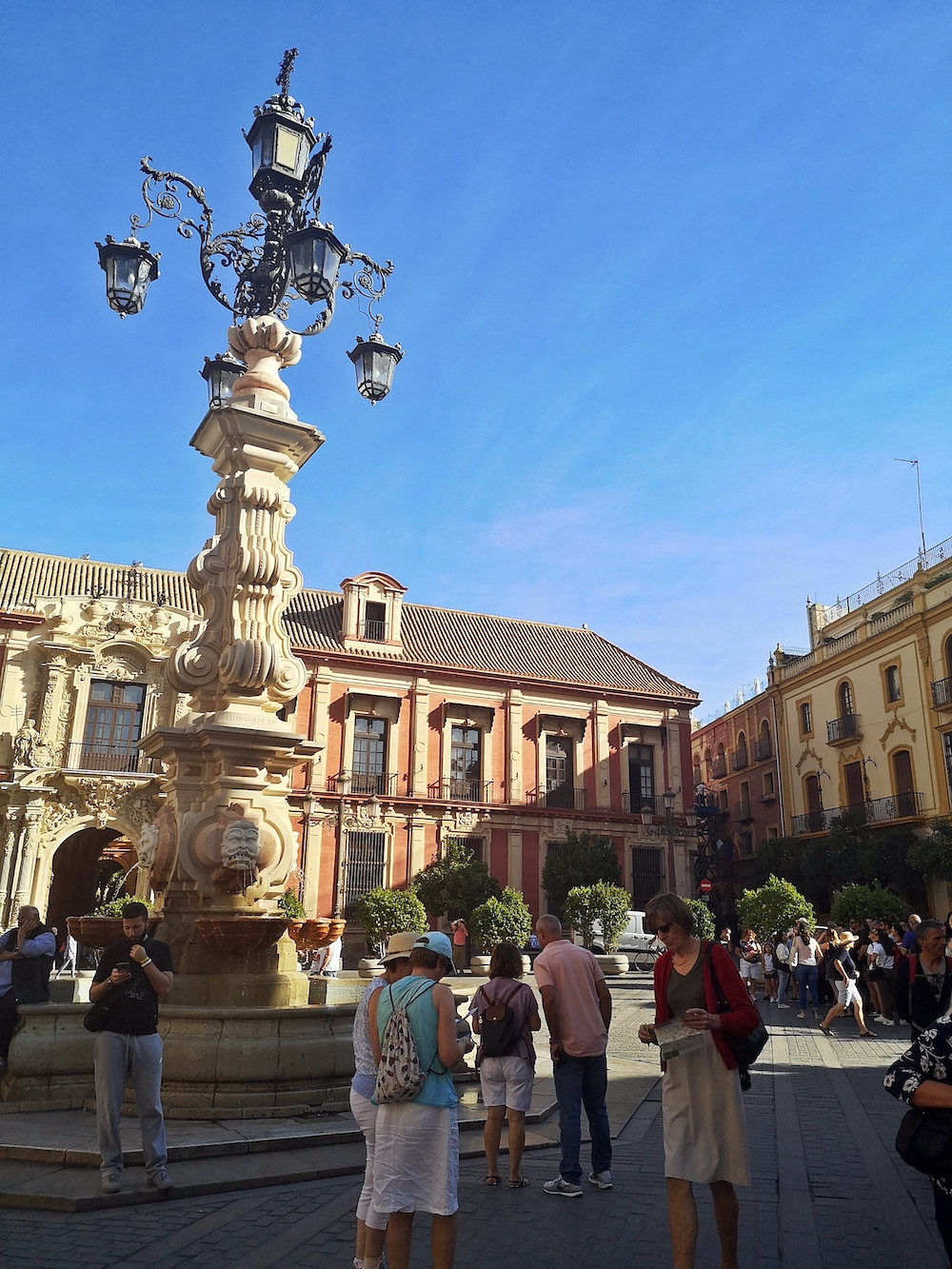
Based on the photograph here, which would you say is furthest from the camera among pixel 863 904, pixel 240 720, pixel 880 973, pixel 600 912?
pixel 600 912

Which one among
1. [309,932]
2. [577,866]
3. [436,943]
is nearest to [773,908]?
[577,866]

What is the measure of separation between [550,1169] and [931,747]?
29.1 meters

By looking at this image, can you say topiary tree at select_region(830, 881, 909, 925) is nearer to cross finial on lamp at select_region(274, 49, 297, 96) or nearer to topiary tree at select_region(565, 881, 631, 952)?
topiary tree at select_region(565, 881, 631, 952)

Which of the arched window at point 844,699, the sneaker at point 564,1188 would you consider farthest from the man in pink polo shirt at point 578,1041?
the arched window at point 844,699

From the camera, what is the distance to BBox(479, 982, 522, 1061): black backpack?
19.0 ft

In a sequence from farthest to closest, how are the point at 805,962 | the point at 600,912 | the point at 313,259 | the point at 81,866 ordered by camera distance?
the point at 81,866 < the point at 600,912 < the point at 805,962 < the point at 313,259

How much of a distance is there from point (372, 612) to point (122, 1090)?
29.4m

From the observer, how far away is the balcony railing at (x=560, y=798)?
1347 inches

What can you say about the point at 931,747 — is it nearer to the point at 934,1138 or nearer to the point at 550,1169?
the point at 550,1169

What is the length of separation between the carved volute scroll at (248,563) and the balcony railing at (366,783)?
2197cm

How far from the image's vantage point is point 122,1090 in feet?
17.3

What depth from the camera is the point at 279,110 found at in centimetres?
1046

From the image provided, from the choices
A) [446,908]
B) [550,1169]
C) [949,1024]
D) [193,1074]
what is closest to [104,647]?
[446,908]

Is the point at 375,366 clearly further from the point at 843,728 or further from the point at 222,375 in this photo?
the point at 843,728
